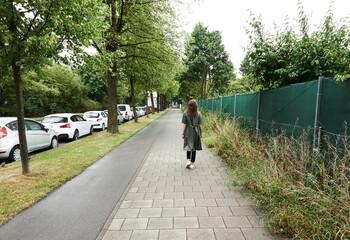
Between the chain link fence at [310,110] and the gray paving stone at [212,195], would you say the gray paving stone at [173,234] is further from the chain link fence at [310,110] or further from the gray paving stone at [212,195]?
the chain link fence at [310,110]

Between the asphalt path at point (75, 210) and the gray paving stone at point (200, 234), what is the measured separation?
1277 millimetres

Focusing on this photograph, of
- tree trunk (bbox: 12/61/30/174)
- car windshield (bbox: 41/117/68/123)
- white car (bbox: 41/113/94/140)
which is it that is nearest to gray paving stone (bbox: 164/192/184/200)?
tree trunk (bbox: 12/61/30/174)

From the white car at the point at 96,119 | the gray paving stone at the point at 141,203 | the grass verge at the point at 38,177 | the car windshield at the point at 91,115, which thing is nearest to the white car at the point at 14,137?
the grass verge at the point at 38,177

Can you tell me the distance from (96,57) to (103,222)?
3.92m

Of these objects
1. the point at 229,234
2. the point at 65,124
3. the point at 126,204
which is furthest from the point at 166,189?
the point at 65,124

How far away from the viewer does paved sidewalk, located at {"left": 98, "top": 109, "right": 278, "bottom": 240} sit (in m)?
2.65

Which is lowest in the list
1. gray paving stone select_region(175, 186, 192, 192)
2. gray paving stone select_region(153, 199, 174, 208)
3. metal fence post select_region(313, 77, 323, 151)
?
gray paving stone select_region(175, 186, 192, 192)

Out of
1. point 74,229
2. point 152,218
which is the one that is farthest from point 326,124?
point 74,229

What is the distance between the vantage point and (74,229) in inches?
110

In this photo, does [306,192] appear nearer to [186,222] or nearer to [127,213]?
[186,222]

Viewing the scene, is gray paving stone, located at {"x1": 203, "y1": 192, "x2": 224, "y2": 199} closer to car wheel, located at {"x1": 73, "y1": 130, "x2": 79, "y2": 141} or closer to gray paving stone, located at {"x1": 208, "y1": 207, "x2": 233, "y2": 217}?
gray paving stone, located at {"x1": 208, "y1": 207, "x2": 233, "y2": 217}

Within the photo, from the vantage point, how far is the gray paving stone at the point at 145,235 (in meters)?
→ 2.55

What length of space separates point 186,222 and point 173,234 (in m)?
0.33

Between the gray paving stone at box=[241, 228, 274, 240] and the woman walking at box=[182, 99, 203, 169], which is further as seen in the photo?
the woman walking at box=[182, 99, 203, 169]
